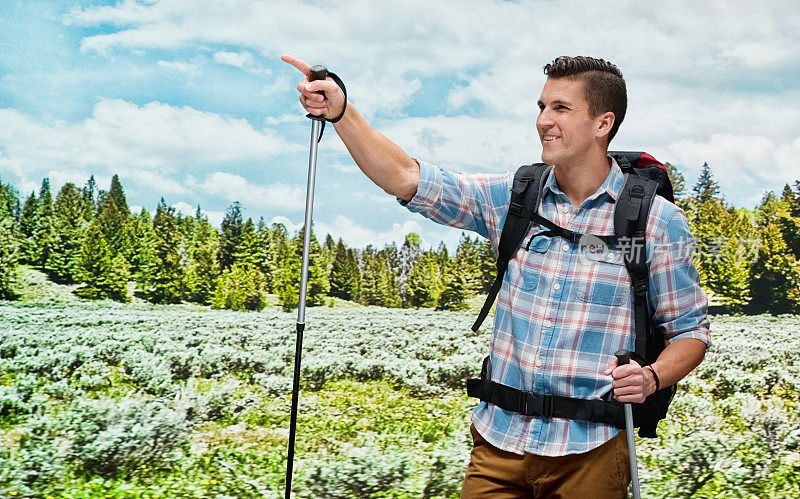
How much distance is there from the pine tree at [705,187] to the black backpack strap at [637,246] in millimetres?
5071

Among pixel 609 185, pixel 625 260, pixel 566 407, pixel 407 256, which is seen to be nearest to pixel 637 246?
pixel 625 260

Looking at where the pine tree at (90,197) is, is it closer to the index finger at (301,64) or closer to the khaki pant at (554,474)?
the index finger at (301,64)

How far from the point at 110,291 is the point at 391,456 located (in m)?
2.80

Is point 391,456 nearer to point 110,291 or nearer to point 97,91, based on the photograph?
point 110,291

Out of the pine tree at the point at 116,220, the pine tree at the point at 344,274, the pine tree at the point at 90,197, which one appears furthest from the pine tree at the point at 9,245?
the pine tree at the point at 344,274

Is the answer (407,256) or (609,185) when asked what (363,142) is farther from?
(407,256)

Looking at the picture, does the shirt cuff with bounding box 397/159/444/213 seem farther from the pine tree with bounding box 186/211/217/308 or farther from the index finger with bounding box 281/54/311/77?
the pine tree with bounding box 186/211/217/308

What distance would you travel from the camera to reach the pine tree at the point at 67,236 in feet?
20.0

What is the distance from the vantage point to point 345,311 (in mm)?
6504

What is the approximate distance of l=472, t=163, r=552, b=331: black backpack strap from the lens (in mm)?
1861

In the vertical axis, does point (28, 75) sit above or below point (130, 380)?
above

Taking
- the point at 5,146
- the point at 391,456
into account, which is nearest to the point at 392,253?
the point at 391,456

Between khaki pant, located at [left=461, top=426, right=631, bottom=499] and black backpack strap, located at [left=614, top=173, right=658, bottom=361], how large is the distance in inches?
10.2

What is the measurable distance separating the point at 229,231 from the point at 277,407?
181 centimetres
